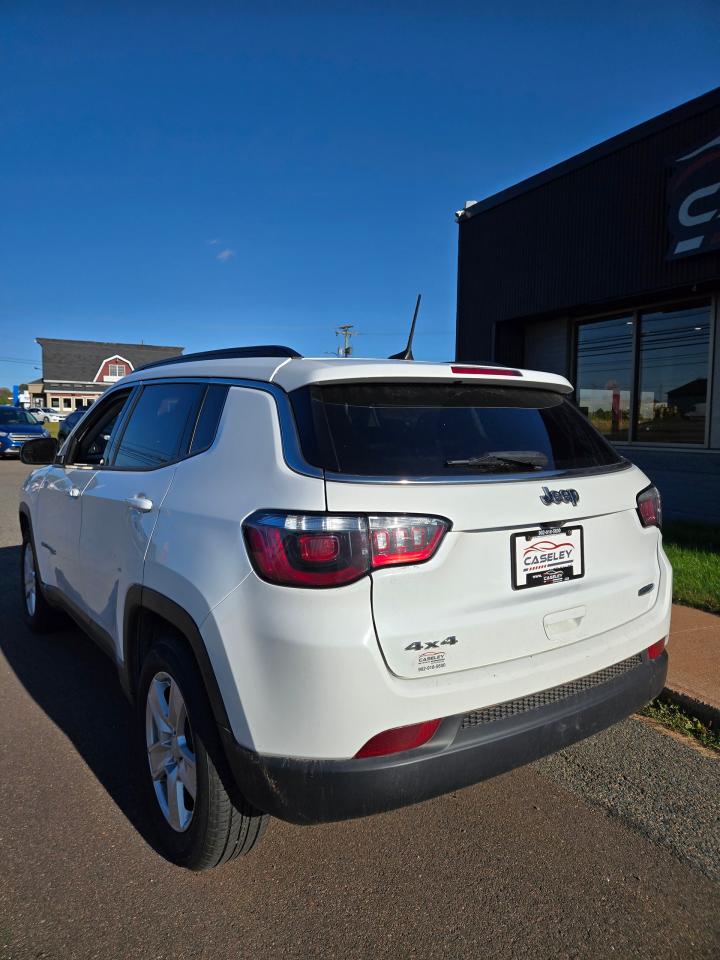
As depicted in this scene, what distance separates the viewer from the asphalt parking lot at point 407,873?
6.98ft

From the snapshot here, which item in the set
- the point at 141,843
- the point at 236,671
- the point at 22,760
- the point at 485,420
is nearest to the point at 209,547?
the point at 236,671

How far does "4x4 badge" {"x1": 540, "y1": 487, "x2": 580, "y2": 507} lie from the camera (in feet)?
7.60

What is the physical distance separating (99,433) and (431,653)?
8.77 ft

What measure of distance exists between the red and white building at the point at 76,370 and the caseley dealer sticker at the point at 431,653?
231 feet

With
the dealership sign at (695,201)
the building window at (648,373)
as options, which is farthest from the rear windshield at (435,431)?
the building window at (648,373)

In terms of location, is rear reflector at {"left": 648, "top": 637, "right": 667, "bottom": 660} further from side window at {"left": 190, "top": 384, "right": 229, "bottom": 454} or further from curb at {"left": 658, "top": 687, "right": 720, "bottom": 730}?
side window at {"left": 190, "top": 384, "right": 229, "bottom": 454}

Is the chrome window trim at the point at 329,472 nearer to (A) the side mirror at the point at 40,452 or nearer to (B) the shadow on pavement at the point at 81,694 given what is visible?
(B) the shadow on pavement at the point at 81,694

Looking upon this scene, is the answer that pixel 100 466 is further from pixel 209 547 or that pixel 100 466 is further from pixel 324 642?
pixel 324 642

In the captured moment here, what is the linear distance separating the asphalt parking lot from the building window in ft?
32.4

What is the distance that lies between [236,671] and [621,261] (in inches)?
475

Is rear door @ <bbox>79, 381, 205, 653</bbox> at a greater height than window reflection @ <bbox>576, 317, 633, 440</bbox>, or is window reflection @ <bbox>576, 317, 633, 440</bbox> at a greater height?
window reflection @ <bbox>576, 317, 633, 440</bbox>

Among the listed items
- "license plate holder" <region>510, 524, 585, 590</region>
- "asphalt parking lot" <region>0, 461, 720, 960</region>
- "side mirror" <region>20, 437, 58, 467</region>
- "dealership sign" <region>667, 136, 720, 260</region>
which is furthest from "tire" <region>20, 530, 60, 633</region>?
"dealership sign" <region>667, 136, 720, 260</region>

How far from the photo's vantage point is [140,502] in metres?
2.78

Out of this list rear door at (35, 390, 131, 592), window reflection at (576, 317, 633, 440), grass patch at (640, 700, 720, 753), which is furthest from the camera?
window reflection at (576, 317, 633, 440)
